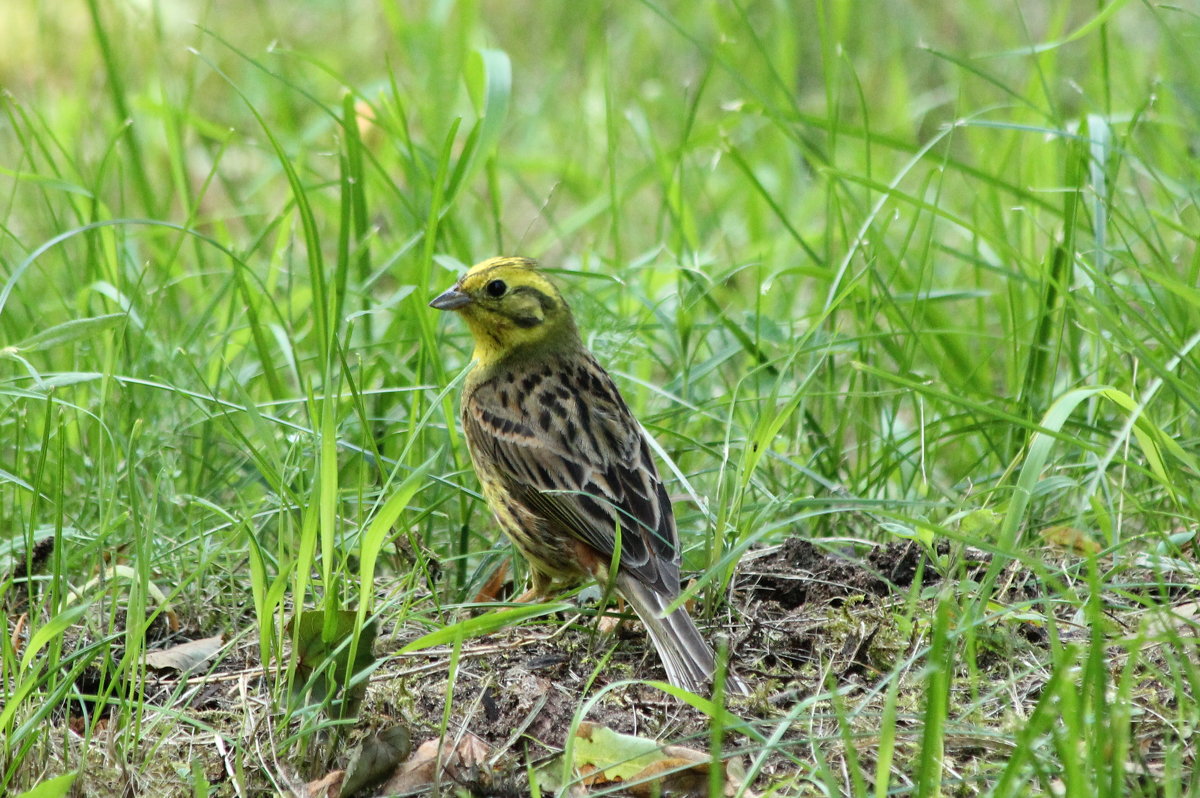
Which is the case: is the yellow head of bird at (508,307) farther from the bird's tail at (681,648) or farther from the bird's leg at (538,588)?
the bird's tail at (681,648)

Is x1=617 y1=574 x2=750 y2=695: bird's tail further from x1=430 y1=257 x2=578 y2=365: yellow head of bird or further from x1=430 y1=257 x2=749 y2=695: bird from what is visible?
x1=430 y1=257 x2=578 y2=365: yellow head of bird

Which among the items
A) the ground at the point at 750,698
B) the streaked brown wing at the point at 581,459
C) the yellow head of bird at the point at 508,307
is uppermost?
the yellow head of bird at the point at 508,307

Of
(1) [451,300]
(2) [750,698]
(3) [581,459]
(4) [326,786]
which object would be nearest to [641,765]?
(2) [750,698]

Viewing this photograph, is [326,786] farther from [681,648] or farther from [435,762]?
[681,648]

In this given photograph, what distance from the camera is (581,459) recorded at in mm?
4477

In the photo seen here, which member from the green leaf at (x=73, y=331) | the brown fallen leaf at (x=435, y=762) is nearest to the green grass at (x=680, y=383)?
the green leaf at (x=73, y=331)

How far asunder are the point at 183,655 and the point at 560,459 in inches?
50.6

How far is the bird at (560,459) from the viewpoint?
12.7ft

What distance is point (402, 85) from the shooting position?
8.55m

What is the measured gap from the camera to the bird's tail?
3529mm

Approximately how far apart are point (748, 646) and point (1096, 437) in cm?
150

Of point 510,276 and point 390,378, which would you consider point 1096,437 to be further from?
point 390,378

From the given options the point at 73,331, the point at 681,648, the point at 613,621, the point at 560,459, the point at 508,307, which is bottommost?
the point at 613,621

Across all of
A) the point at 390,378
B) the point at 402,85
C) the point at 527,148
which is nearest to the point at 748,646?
the point at 390,378
